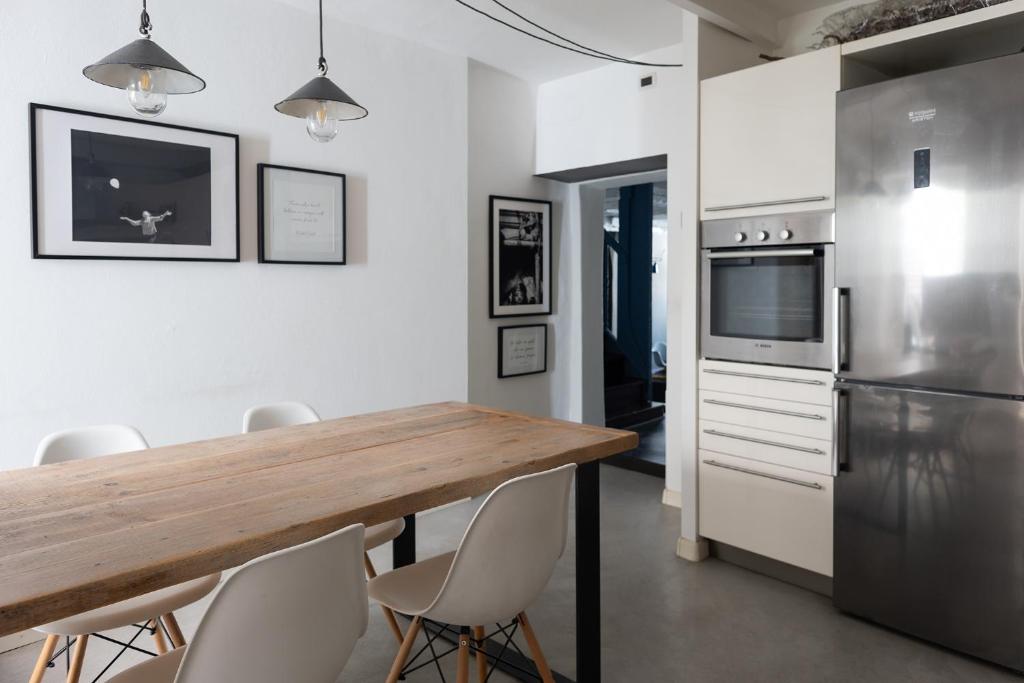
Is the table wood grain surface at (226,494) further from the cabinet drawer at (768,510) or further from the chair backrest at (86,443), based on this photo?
the cabinet drawer at (768,510)

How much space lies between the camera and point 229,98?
3262mm

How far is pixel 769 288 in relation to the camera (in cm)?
305

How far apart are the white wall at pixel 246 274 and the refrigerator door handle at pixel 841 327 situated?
220 centimetres

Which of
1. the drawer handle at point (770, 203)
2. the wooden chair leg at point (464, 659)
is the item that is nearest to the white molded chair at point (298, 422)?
the wooden chair leg at point (464, 659)

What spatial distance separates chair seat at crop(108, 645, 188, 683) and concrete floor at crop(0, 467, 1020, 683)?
99 centimetres

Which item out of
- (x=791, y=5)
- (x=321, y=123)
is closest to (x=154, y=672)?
(x=321, y=123)

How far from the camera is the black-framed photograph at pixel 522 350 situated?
15.5 feet

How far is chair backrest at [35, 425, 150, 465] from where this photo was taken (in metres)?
2.21

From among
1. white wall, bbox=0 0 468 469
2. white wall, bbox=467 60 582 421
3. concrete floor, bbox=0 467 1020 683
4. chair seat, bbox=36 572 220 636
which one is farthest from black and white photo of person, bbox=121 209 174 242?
white wall, bbox=467 60 582 421

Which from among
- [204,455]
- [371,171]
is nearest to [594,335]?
[371,171]

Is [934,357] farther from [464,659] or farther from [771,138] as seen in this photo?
[464,659]

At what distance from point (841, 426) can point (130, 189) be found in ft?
9.95

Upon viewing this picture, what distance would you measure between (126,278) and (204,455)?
1.35 meters

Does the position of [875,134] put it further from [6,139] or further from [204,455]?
[6,139]
